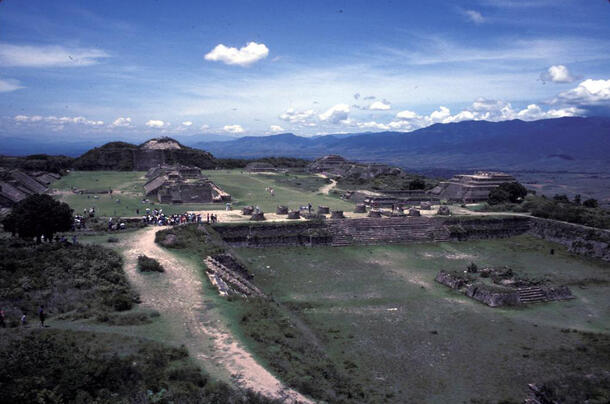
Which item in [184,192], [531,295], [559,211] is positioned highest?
[184,192]

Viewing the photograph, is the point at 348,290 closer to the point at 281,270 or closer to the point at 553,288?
the point at 281,270

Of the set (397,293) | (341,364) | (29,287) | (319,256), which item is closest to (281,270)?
(319,256)

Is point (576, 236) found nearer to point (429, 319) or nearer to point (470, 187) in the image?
point (470, 187)

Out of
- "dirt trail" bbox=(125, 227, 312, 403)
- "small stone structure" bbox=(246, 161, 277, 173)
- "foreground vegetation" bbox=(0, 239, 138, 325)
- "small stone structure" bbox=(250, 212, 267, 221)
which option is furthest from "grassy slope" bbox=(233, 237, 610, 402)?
"small stone structure" bbox=(246, 161, 277, 173)

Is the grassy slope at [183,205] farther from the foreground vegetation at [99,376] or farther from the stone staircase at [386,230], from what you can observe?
the foreground vegetation at [99,376]

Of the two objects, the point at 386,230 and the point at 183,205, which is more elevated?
the point at 183,205

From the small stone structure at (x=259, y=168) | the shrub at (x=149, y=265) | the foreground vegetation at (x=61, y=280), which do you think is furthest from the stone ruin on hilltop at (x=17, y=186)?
the small stone structure at (x=259, y=168)

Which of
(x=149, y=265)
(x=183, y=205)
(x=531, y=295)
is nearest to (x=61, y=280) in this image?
(x=149, y=265)
